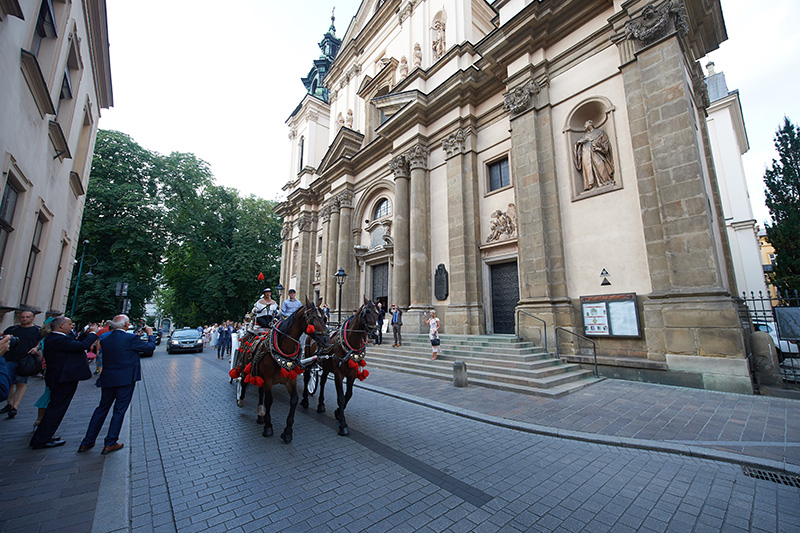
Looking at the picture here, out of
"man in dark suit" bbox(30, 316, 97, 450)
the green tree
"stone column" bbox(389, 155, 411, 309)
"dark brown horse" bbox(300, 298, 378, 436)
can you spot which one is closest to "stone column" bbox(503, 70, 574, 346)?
"stone column" bbox(389, 155, 411, 309)

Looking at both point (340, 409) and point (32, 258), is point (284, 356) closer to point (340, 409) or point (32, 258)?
point (340, 409)

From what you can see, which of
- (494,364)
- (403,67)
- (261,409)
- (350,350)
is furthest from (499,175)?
(261,409)

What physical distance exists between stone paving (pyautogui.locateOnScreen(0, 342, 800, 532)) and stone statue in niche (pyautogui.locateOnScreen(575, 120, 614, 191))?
7632 millimetres

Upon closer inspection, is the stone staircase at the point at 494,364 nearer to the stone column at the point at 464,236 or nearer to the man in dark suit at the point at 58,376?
the stone column at the point at 464,236

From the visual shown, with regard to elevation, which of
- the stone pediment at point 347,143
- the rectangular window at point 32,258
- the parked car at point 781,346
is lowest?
the parked car at point 781,346

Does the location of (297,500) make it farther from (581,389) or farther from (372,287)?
(372,287)

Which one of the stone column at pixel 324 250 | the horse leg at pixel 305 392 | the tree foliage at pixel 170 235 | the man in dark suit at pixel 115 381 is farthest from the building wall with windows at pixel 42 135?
the stone column at pixel 324 250

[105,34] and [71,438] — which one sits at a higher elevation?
[105,34]

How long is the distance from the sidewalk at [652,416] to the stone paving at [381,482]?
109 mm

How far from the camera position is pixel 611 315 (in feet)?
33.1

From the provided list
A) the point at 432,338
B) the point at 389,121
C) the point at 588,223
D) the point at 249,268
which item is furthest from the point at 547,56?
the point at 249,268

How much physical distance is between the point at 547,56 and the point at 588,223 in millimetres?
7212

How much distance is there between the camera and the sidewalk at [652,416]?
4476mm

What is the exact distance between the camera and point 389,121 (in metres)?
18.8
